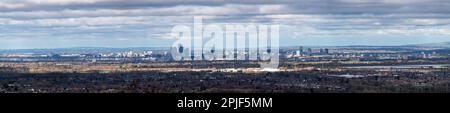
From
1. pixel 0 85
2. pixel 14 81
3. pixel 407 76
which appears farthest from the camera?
pixel 407 76
